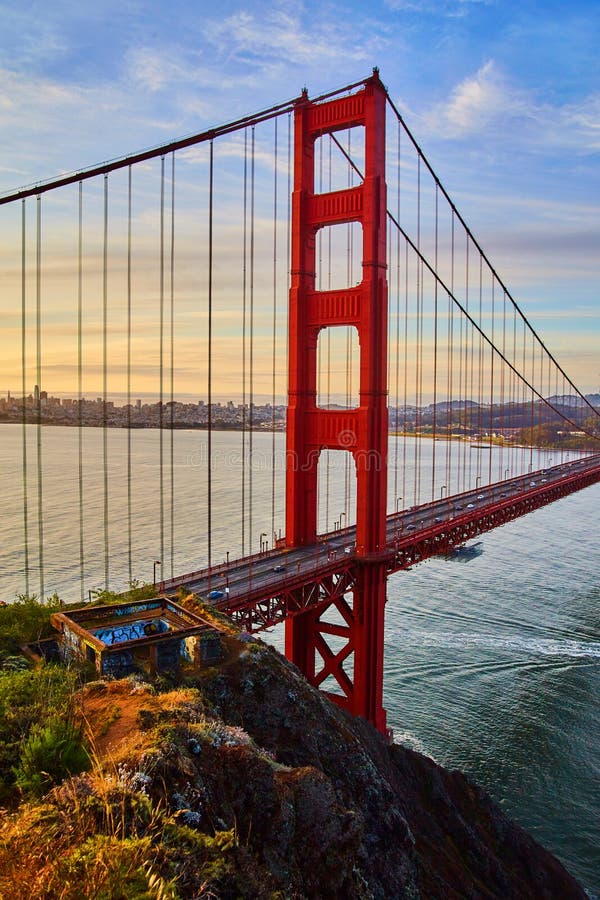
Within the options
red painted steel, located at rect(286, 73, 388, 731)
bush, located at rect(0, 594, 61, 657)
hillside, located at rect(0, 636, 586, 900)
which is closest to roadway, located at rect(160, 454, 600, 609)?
red painted steel, located at rect(286, 73, 388, 731)

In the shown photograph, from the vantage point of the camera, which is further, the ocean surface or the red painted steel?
the ocean surface

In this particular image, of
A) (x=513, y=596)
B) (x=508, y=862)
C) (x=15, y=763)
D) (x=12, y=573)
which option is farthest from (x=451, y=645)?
(x=15, y=763)

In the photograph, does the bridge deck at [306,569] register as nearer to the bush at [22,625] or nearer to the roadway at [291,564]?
the roadway at [291,564]

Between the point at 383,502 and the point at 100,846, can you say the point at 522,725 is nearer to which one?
the point at 383,502

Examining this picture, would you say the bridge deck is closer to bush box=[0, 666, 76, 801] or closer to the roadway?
the roadway

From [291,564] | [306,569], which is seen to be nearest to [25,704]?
[306,569]

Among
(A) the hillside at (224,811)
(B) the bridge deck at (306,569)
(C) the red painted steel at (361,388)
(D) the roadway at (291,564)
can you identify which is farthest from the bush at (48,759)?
(C) the red painted steel at (361,388)

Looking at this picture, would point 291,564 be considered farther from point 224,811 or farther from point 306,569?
point 224,811
